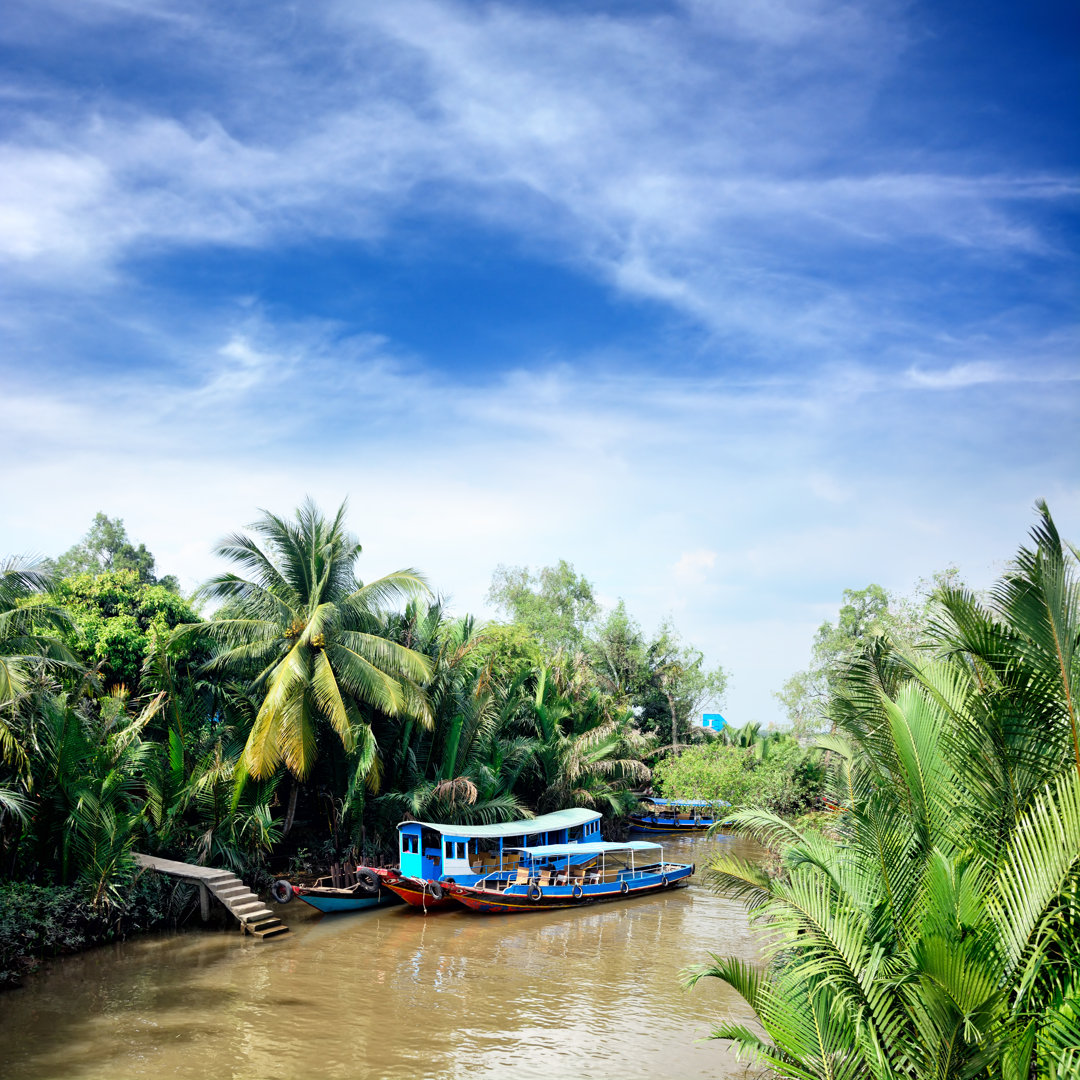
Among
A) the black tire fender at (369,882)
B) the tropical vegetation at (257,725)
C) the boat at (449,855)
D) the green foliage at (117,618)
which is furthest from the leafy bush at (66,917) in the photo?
the green foliage at (117,618)

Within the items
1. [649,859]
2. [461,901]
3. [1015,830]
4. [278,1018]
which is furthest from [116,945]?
[649,859]

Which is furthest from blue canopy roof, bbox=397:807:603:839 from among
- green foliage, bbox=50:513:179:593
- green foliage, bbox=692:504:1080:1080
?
green foliage, bbox=50:513:179:593

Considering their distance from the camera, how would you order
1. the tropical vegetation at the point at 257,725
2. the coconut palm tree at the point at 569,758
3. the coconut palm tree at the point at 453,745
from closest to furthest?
the tropical vegetation at the point at 257,725 → the coconut palm tree at the point at 453,745 → the coconut palm tree at the point at 569,758

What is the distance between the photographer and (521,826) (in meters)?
19.8

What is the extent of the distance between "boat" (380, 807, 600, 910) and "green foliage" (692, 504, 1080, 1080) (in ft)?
41.3

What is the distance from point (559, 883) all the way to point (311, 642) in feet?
25.5

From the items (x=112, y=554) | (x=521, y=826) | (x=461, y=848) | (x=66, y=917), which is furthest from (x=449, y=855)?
(x=112, y=554)

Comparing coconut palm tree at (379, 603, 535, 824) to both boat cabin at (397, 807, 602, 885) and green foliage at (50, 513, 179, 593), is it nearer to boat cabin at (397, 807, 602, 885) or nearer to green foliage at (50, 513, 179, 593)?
boat cabin at (397, 807, 602, 885)

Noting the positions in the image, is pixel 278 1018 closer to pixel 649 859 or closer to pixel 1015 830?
pixel 1015 830

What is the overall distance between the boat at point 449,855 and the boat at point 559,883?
291mm

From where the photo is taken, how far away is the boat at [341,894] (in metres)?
16.9

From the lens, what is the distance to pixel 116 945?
14188 mm

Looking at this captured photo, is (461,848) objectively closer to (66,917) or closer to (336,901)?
(336,901)

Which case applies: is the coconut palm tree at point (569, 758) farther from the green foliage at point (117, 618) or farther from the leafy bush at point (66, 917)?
the leafy bush at point (66, 917)
